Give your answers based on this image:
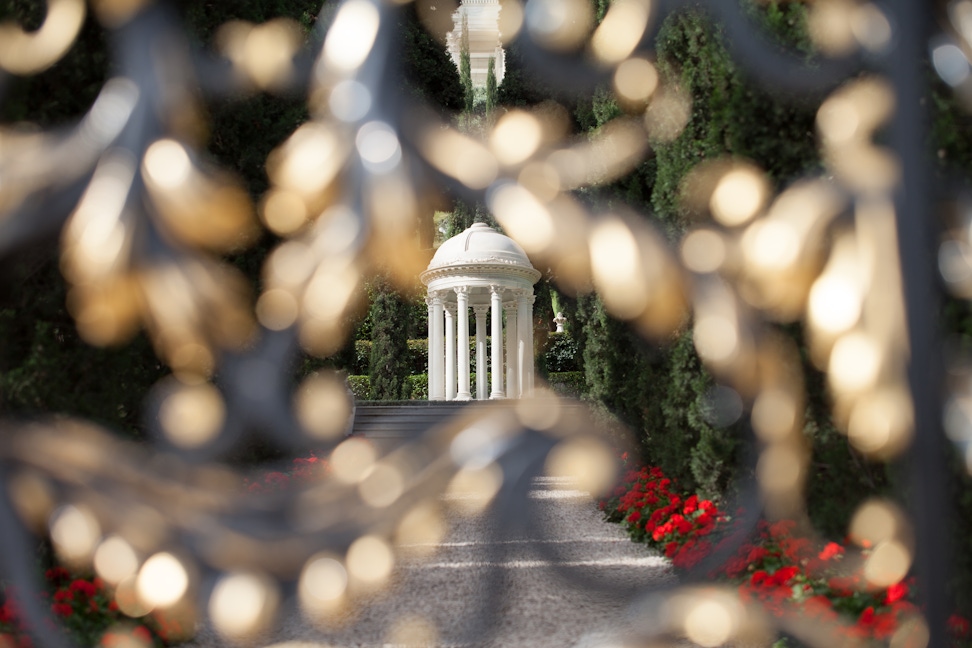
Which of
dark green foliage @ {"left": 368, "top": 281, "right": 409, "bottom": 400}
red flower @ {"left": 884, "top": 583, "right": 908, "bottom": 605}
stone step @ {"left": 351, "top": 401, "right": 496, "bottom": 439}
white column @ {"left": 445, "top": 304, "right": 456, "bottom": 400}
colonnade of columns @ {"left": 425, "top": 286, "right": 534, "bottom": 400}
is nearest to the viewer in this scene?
red flower @ {"left": 884, "top": 583, "right": 908, "bottom": 605}

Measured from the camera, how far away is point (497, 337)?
15.2 meters

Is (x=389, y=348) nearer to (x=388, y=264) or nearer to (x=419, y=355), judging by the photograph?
(x=419, y=355)

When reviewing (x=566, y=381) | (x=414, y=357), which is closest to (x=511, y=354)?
(x=566, y=381)

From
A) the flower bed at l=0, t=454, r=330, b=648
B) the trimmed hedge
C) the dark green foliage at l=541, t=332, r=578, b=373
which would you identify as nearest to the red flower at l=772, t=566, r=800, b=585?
the flower bed at l=0, t=454, r=330, b=648

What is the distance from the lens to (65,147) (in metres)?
1.18

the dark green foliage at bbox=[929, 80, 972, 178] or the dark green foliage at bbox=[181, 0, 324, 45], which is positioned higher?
the dark green foliage at bbox=[181, 0, 324, 45]

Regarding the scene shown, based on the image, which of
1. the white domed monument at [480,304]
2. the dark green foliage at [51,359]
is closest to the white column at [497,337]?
the white domed monument at [480,304]

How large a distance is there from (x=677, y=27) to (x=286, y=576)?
586 centimetres

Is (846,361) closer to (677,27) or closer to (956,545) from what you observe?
(956,545)

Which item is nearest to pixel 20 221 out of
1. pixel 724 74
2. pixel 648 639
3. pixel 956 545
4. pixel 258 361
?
pixel 258 361

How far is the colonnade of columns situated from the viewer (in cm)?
1518

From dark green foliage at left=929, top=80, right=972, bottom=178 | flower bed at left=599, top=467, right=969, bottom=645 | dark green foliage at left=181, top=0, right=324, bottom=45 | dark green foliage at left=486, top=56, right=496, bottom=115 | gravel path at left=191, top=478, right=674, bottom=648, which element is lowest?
gravel path at left=191, top=478, right=674, bottom=648

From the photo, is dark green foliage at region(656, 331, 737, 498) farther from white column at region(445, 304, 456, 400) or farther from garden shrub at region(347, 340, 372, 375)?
garden shrub at region(347, 340, 372, 375)

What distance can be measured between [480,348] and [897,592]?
41.0 feet
